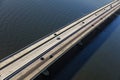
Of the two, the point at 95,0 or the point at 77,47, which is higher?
the point at 95,0

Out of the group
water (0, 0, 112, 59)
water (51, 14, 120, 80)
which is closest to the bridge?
water (51, 14, 120, 80)

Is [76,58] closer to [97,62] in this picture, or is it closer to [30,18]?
[97,62]

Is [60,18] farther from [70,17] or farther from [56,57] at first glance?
[56,57]

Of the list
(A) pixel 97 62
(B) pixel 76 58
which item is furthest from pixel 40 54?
(A) pixel 97 62

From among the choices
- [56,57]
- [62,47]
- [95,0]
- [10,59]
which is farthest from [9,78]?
[95,0]

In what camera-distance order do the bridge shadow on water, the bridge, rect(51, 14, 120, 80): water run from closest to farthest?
the bridge → the bridge shadow on water → rect(51, 14, 120, 80): water

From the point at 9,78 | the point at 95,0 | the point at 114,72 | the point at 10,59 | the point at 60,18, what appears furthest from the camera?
the point at 95,0

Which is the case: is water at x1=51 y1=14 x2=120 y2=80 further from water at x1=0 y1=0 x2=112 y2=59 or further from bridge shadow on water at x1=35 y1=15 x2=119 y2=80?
water at x1=0 y1=0 x2=112 y2=59
